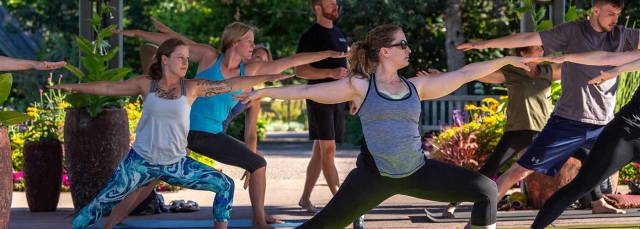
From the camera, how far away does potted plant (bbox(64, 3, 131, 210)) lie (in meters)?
9.12

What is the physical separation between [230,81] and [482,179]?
189cm

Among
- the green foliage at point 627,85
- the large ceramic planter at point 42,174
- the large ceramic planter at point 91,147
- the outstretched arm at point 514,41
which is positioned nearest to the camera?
the outstretched arm at point 514,41

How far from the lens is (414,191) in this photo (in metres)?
5.79

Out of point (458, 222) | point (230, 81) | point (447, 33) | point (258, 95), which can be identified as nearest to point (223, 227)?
point (230, 81)

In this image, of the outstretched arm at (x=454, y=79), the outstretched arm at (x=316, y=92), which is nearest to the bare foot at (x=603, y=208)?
the outstretched arm at (x=454, y=79)

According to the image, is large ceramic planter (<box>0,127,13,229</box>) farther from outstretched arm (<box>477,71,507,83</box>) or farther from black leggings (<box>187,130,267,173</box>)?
outstretched arm (<box>477,71,507,83</box>)

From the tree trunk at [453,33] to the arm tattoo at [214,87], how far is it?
14.6m

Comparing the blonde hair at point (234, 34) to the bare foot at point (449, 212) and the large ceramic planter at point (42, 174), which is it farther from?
the large ceramic planter at point (42, 174)

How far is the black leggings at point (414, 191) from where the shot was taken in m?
5.68

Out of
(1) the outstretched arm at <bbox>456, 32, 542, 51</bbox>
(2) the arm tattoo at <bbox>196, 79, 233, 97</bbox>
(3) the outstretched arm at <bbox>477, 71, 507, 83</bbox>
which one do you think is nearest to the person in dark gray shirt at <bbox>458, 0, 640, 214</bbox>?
(1) the outstretched arm at <bbox>456, 32, 542, 51</bbox>

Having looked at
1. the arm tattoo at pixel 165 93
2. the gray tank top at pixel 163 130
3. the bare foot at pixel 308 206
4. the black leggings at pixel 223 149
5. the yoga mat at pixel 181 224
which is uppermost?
the arm tattoo at pixel 165 93

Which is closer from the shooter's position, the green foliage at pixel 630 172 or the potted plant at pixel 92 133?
the potted plant at pixel 92 133

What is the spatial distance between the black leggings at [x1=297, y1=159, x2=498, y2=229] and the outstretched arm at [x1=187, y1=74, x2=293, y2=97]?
126 centimetres

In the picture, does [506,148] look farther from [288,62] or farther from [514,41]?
[288,62]
